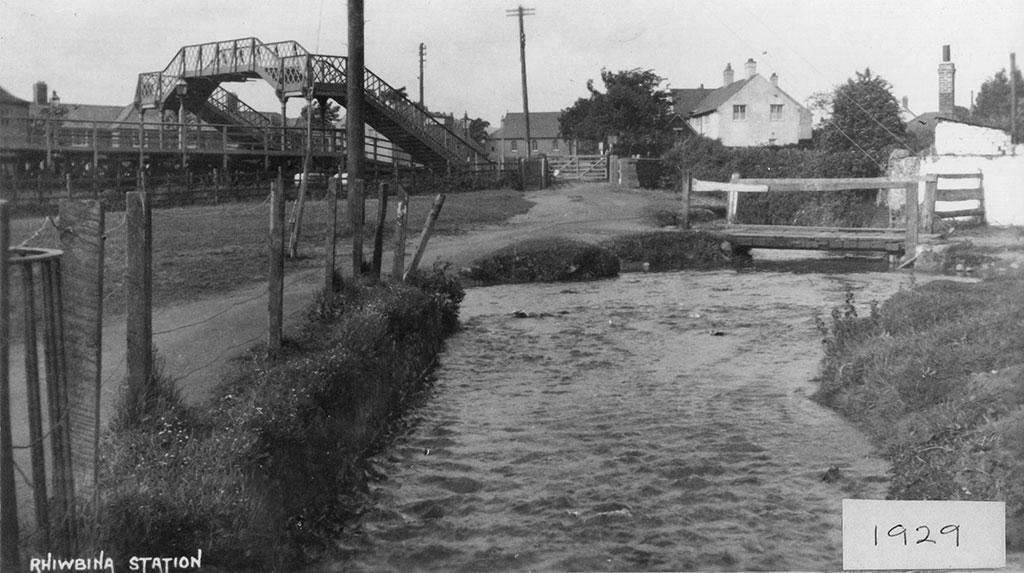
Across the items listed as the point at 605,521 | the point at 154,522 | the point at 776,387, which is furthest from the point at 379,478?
the point at 776,387

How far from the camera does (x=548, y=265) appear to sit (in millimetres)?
18141

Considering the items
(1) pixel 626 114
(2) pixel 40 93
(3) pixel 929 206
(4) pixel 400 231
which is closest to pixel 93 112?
(2) pixel 40 93

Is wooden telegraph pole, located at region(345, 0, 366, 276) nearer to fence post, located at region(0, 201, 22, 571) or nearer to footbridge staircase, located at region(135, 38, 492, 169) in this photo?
footbridge staircase, located at region(135, 38, 492, 169)

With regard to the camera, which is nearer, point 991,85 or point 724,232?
point 991,85

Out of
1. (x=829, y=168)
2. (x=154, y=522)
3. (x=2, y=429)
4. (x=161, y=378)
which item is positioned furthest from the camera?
(x=829, y=168)

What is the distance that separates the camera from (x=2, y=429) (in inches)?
146

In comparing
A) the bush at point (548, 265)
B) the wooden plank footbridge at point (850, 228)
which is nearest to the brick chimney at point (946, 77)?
the wooden plank footbridge at point (850, 228)

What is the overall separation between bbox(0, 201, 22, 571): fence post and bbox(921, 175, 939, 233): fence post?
52.2 ft

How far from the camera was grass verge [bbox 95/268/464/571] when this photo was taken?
4.71 meters

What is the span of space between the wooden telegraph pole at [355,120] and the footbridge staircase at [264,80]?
220 millimetres

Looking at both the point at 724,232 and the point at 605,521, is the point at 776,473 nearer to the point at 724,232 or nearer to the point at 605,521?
the point at 605,521

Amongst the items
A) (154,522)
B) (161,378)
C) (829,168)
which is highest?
(829,168)

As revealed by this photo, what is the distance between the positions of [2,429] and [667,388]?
24.2ft

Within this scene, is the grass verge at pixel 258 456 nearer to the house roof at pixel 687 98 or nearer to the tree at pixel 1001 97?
the tree at pixel 1001 97
